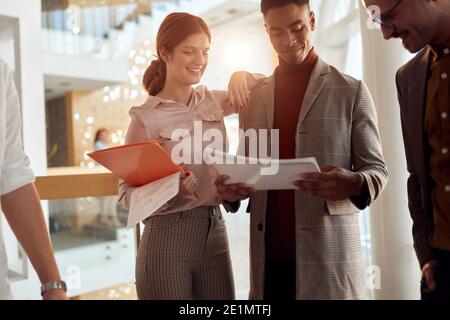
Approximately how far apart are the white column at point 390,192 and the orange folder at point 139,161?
631 millimetres

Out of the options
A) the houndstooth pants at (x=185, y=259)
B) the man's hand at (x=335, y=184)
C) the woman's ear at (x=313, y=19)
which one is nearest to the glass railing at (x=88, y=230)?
the houndstooth pants at (x=185, y=259)

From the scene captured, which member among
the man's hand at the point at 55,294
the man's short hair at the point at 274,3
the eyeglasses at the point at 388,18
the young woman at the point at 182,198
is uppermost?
the man's short hair at the point at 274,3

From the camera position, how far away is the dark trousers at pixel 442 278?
3.52 ft

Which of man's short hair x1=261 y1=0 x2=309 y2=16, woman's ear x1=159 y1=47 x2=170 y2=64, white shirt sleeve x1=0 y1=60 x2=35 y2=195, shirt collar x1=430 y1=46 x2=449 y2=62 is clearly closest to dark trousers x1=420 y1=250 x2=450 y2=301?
shirt collar x1=430 y1=46 x2=449 y2=62

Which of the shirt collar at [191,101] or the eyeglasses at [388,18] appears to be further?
the shirt collar at [191,101]

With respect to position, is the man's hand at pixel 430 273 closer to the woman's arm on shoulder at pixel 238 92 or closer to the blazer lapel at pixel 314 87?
the blazer lapel at pixel 314 87

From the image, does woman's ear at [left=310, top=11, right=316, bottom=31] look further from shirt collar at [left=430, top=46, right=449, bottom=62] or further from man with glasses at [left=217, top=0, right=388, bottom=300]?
shirt collar at [left=430, top=46, right=449, bottom=62]

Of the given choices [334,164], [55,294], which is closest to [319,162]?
[334,164]

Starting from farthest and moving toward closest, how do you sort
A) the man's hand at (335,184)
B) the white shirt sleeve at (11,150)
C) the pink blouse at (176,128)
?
the pink blouse at (176,128)
the man's hand at (335,184)
the white shirt sleeve at (11,150)

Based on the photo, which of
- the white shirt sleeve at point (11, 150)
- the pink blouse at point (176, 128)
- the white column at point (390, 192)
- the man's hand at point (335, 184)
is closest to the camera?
the white shirt sleeve at point (11, 150)

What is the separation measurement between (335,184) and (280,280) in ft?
0.96

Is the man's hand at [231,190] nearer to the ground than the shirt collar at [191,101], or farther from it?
nearer to the ground

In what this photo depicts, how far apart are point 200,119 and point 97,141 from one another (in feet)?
1.30

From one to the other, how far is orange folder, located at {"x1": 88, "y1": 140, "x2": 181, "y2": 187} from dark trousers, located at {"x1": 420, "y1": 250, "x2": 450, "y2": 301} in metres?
0.65
